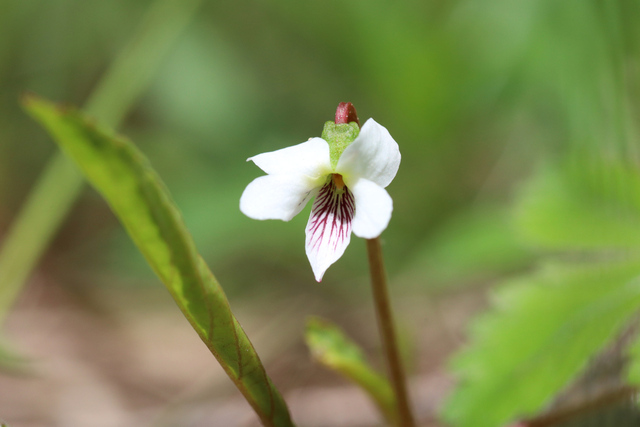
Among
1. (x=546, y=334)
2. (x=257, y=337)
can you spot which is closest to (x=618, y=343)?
(x=546, y=334)

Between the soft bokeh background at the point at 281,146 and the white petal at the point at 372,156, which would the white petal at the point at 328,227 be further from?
the soft bokeh background at the point at 281,146

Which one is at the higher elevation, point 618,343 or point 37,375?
point 37,375

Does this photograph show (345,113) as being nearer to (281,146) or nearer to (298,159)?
(298,159)

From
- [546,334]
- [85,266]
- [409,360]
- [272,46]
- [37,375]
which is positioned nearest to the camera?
[546,334]

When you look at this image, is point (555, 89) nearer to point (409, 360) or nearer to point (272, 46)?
point (409, 360)

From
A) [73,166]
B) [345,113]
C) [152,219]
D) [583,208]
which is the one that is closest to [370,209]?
[345,113]

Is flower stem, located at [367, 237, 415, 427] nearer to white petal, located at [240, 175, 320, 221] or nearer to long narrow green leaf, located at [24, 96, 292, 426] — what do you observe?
white petal, located at [240, 175, 320, 221]
